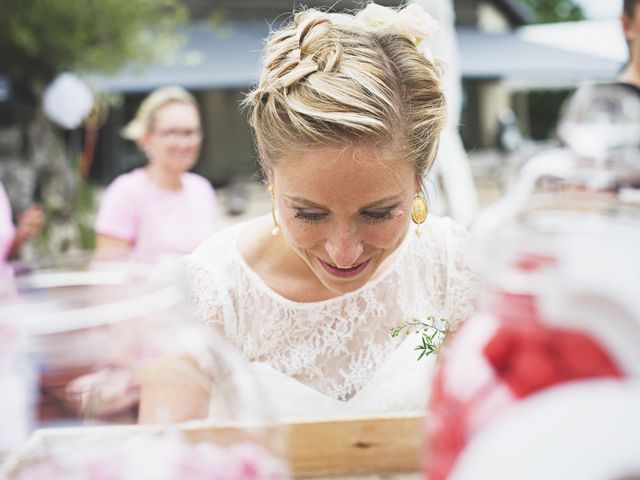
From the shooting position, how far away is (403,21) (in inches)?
69.0

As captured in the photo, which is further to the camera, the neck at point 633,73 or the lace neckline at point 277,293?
the neck at point 633,73

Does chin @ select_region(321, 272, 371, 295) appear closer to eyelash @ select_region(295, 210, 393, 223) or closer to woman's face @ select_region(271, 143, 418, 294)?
woman's face @ select_region(271, 143, 418, 294)

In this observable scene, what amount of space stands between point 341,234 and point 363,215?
6cm

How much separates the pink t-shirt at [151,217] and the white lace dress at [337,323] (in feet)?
5.26

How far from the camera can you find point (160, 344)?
2.27 ft

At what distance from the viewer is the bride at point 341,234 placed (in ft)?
4.89

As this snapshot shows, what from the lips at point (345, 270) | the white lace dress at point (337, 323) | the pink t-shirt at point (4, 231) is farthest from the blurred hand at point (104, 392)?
the pink t-shirt at point (4, 231)

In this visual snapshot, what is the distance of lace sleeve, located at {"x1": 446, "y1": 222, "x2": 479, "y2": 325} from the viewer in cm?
201

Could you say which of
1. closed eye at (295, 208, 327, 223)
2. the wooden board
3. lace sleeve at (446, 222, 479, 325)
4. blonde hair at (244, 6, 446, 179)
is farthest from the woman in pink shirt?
the wooden board

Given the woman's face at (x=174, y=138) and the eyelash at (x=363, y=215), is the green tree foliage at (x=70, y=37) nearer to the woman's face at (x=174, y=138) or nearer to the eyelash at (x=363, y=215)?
the woman's face at (x=174, y=138)

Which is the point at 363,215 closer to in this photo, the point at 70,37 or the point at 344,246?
the point at 344,246

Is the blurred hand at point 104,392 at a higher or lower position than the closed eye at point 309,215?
higher

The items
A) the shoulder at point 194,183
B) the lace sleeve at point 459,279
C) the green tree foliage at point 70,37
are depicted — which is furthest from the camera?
the green tree foliage at point 70,37

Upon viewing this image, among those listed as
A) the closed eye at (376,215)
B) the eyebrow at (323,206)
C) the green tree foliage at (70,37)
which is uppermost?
the green tree foliage at (70,37)
